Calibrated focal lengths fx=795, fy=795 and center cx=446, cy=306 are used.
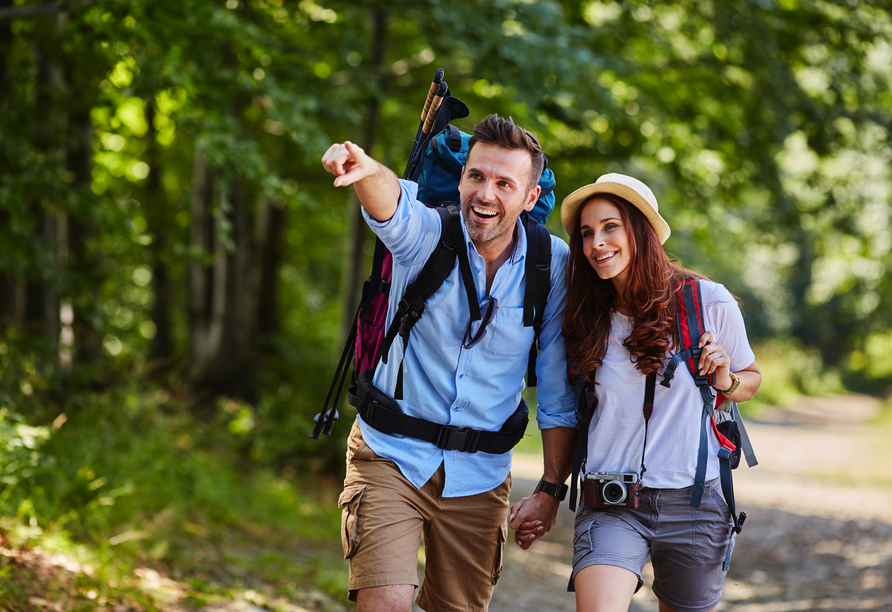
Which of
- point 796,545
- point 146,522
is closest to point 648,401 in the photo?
point 146,522

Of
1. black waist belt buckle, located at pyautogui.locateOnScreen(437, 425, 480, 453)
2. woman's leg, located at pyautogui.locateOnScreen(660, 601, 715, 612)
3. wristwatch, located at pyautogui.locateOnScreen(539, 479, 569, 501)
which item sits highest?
black waist belt buckle, located at pyautogui.locateOnScreen(437, 425, 480, 453)

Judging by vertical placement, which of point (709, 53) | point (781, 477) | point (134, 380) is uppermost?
point (709, 53)

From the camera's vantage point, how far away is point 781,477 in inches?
531

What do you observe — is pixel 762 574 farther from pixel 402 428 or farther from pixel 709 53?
pixel 402 428

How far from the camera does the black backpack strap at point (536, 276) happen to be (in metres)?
2.98

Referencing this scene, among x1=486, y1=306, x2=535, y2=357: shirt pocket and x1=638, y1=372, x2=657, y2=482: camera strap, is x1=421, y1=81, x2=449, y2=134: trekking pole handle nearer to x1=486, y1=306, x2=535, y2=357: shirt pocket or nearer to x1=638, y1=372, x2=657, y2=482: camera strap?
x1=486, y1=306, x2=535, y2=357: shirt pocket

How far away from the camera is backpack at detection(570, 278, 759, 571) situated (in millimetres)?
2816

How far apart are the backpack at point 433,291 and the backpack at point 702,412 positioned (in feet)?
0.79

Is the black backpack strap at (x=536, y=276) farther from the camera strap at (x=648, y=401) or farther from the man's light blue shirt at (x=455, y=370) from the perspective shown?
the camera strap at (x=648, y=401)

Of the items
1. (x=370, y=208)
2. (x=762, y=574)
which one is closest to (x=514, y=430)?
(x=370, y=208)

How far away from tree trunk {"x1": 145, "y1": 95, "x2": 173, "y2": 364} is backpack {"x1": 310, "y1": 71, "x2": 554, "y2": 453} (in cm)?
605

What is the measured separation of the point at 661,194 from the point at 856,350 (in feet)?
94.2


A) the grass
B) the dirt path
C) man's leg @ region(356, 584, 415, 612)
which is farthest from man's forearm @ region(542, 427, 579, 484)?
the grass

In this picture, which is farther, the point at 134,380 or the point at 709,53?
the point at 709,53
